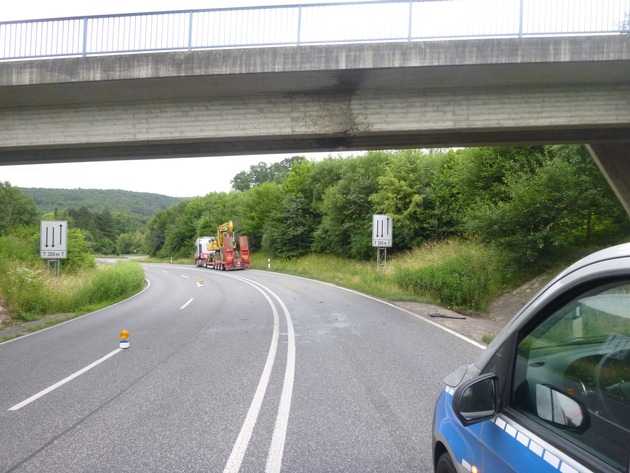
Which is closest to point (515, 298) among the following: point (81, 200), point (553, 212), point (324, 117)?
point (553, 212)

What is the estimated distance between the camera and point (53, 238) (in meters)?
20.0

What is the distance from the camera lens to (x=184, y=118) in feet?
43.7

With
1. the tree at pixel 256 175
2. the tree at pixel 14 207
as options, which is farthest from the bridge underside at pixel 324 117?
the tree at pixel 256 175

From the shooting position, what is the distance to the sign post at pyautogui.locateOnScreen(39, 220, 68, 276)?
19.8m

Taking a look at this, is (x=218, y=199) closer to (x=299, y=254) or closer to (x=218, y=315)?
(x=299, y=254)

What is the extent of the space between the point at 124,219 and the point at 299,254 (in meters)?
123

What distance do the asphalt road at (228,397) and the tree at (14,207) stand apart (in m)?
77.8

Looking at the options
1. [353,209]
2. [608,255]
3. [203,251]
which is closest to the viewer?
[608,255]

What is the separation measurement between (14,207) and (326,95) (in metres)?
89.5

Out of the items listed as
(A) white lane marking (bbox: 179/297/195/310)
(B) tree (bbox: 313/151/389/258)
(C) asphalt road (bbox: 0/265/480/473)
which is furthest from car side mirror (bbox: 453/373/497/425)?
(B) tree (bbox: 313/151/389/258)

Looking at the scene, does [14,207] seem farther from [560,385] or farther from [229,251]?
[560,385]

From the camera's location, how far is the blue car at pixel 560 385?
1.88m

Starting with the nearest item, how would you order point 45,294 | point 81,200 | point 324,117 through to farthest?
point 324,117 < point 45,294 < point 81,200

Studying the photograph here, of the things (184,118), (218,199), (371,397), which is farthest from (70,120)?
(218,199)
